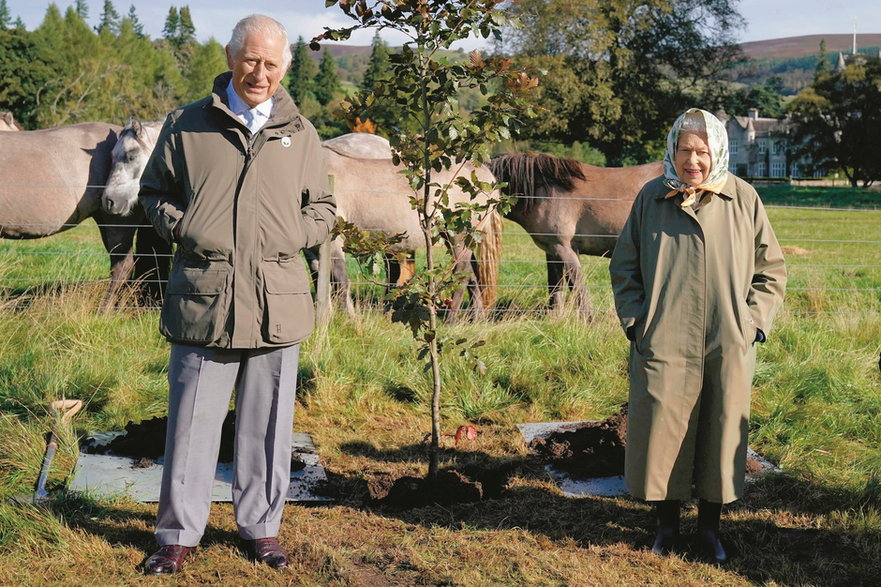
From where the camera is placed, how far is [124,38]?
287 feet

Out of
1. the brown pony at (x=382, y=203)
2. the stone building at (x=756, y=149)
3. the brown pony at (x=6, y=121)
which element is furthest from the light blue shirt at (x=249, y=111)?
the stone building at (x=756, y=149)

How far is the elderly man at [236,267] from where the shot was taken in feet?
10.2

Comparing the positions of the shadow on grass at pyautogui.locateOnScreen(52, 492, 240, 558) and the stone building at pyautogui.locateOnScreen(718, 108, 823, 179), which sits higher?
the stone building at pyautogui.locateOnScreen(718, 108, 823, 179)

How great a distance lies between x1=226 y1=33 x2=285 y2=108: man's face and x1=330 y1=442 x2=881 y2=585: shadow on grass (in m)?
2.05

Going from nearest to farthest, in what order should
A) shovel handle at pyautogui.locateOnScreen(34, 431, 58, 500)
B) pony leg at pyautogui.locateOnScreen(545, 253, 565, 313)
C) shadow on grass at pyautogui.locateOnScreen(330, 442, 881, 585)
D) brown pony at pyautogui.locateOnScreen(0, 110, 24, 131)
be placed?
shadow on grass at pyautogui.locateOnScreen(330, 442, 881, 585) → shovel handle at pyautogui.locateOnScreen(34, 431, 58, 500) → pony leg at pyautogui.locateOnScreen(545, 253, 565, 313) → brown pony at pyautogui.locateOnScreen(0, 110, 24, 131)

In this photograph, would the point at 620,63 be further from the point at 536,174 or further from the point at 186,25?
the point at 186,25

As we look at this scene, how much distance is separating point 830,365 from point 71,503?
4946 millimetres

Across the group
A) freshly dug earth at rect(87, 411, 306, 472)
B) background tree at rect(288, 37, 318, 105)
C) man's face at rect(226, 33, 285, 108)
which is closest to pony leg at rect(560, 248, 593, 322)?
freshly dug earth at rect(87, 411, 306, 472)

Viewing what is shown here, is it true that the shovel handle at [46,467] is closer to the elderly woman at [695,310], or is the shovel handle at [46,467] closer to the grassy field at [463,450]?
the grassy field at [463,450]

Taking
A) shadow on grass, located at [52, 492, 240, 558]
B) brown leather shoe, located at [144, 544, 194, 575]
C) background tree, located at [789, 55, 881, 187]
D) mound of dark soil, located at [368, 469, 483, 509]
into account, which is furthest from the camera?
background tree, located at [789, 55, 881, 187]

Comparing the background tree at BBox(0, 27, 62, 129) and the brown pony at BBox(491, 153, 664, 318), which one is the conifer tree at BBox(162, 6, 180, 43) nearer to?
the background tree at BBox(0, 27, 62, 129)

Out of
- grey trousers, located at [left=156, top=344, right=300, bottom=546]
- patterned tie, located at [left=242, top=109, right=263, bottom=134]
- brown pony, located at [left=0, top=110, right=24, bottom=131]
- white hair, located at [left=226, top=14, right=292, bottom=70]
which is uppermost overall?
brown pony, located at [left=0, top=110, right=24, bottom=131]

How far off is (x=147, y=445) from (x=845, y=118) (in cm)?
4844

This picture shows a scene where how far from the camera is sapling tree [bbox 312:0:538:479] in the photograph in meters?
3.89
